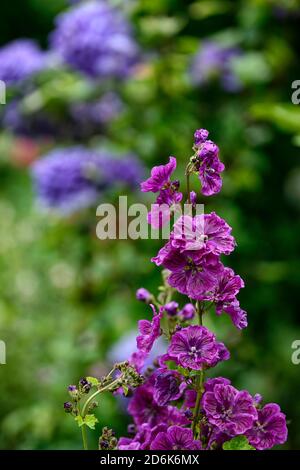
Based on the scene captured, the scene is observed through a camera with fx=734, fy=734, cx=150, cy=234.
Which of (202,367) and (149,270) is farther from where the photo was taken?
(149,270)

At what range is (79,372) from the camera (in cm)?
193

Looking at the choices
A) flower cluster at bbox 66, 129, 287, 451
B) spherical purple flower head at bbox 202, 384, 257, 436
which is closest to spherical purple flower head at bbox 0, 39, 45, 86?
flower cluster at bbox 66, 129, 287, 451

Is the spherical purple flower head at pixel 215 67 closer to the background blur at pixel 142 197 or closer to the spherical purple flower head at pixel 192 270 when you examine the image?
the background blur at pixel 142 197

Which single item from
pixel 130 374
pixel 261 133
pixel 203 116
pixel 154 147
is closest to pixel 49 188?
pixel 154 147

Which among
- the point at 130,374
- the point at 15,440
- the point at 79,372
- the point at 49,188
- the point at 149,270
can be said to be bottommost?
the point at 15,440

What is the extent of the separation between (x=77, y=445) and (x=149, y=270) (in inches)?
17.8

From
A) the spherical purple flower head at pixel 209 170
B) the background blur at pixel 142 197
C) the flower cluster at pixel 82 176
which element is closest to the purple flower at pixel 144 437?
the spherical purple flower head at pixel 209 170

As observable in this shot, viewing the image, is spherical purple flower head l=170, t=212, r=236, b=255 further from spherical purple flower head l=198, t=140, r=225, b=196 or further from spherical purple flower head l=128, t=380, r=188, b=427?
spherical purple flower head l=128, t=380, r=188, b=427

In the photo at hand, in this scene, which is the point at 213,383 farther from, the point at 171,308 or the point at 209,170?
the point at 209,170

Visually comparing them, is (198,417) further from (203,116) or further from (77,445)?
(203,116)

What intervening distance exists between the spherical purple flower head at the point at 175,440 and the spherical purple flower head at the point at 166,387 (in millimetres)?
33

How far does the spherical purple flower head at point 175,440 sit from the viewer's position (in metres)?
0.74

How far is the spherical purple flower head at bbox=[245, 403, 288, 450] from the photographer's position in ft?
2.49

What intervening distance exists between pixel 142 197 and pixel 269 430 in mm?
1147
